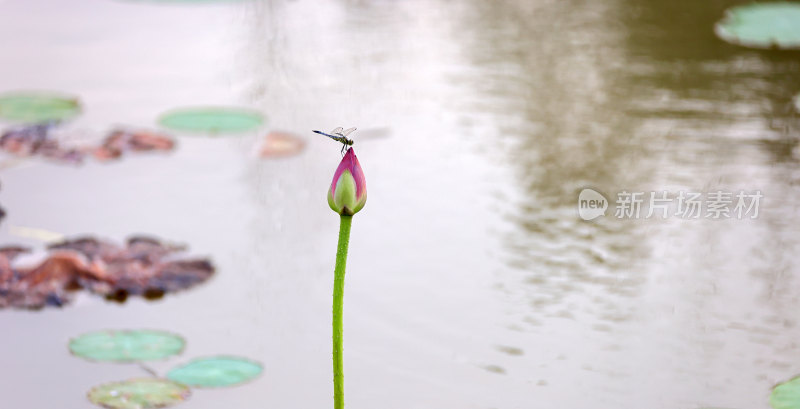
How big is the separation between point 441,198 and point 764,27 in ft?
4.96

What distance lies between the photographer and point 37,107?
294 cm

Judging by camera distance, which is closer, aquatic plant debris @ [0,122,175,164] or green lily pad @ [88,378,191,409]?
green lily pad @ [88,378,191,409]

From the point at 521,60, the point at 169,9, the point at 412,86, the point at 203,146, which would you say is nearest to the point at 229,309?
the point at 203,146

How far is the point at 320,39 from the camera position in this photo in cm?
361

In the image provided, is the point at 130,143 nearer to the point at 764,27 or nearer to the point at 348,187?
the point at 348,187

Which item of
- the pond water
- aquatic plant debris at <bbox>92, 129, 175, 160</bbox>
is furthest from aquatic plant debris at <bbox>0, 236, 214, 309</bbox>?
aquatic plant debris at <bbox>92, 129, 175, 160</bbox>

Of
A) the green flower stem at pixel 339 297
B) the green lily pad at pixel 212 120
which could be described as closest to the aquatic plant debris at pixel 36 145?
the green lily pad at pixel 212 120

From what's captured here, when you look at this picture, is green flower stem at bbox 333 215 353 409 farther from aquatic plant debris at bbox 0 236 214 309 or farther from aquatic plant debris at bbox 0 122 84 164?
aquatic plant debris at bbox 0 122 84 164

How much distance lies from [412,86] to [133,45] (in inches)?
40.9

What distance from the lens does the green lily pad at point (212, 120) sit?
2820 mm

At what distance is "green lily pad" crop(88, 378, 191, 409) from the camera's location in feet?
5.24

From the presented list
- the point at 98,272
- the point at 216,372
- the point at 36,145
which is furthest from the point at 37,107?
the point at 216,372

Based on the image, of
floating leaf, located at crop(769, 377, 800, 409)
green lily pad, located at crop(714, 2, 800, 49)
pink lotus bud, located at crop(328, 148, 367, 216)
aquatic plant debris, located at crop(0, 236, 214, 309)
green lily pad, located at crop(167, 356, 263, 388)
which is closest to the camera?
pink lotus bud, located at crop(328, 148, 367, 216)

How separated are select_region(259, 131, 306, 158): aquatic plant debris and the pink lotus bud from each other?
1.60 m
